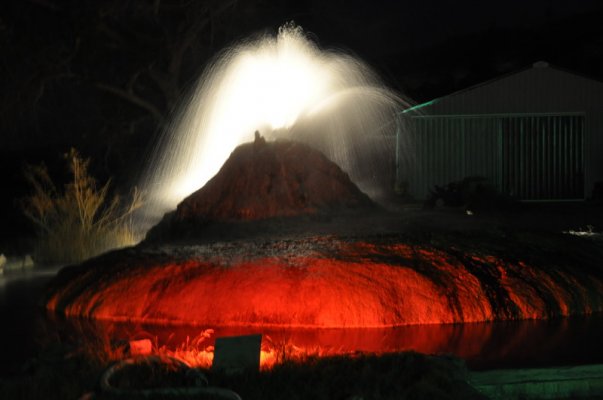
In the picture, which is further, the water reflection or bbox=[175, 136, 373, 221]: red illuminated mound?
bbox=[175, 136, 373, 221]: red illuminated mound

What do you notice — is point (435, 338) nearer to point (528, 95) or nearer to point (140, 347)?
point (140, 347)

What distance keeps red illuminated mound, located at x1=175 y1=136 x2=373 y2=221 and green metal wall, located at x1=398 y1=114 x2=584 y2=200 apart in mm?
13406

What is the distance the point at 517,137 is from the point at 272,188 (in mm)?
15788

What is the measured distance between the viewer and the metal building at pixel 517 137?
26.9 meters

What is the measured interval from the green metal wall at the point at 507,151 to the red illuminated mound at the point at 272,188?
528 inches

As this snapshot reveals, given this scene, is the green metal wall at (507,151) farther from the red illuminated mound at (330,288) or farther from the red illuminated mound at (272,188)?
the red illuminated mound at (330,288)

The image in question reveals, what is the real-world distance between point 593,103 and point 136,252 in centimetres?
1964

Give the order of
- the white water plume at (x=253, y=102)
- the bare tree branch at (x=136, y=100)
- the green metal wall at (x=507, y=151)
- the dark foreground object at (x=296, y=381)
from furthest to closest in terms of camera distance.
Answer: the bare tree branch at (x=136, y=100) < the green metal wall at (x=507, y=151) < the white water plume at (x=253, y=102) < the dark foreground object at (x=296, y=381)

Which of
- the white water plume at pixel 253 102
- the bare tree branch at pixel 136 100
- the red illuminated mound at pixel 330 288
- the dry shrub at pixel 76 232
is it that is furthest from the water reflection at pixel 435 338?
the bare tree branch at pixel 136 100

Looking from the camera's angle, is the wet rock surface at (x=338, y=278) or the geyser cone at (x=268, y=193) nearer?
the wet rock surface at (x=338, y=278)

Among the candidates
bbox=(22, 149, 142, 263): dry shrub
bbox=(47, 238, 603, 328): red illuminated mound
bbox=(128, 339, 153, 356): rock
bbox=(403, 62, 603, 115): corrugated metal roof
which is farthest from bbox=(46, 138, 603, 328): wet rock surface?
bbox=(403, 62, 603, 115): corrugated metal roof

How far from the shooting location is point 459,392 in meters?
6.00

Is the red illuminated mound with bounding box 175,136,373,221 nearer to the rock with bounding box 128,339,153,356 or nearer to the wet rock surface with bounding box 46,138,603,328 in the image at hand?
the wet rock surface with bounding box 46,138,603,328

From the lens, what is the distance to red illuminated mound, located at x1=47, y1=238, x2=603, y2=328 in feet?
30.1
